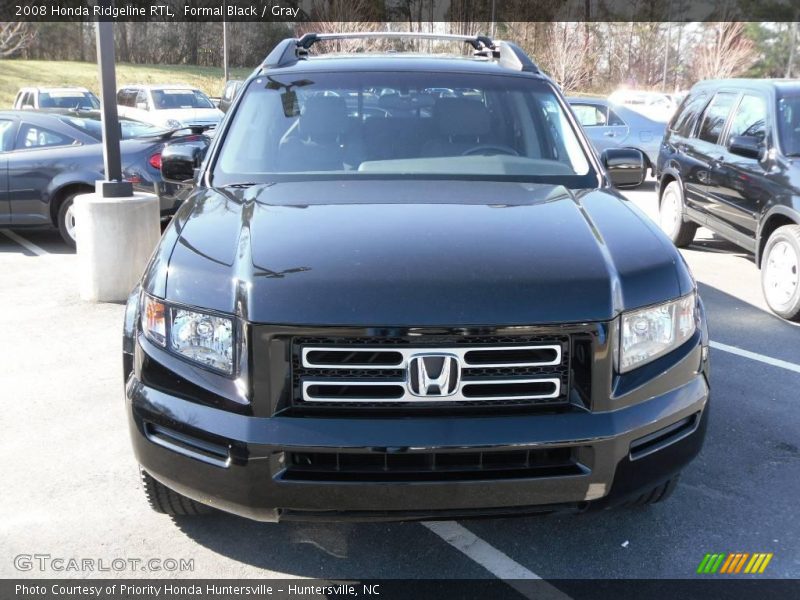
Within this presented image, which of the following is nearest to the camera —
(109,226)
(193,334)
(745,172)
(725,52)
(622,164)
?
(193,334)

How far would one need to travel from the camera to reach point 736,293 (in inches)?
293

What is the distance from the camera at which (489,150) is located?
4035mm

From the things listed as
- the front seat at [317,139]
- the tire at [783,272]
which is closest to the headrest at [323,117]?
the front seat at [317,139]

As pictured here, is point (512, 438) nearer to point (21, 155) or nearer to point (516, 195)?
point (516, 195)

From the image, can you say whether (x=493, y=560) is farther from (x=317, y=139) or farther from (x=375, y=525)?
(x=317, y=139)

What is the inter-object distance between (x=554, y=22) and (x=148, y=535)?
50419mm

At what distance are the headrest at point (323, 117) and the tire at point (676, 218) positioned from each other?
19.9 feet

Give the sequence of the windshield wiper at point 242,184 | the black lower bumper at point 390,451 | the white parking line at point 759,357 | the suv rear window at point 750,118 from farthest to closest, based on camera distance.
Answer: the suv rear window at point 750,118, the white parking line at point 759,357, the windshield wiper at point 242,184, the black lower bumper at point 390,451

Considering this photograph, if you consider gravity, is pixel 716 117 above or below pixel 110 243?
above

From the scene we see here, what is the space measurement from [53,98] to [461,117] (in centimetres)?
2088

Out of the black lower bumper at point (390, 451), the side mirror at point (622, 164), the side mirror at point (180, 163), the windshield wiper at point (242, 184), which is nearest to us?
the black lower bumper at point (390, 451)

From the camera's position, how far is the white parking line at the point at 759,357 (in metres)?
5.41

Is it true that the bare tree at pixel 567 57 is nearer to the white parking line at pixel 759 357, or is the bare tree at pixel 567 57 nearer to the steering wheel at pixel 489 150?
the white parking line at pixel 759 357

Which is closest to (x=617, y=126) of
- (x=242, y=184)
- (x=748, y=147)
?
(x=748, y=147)
